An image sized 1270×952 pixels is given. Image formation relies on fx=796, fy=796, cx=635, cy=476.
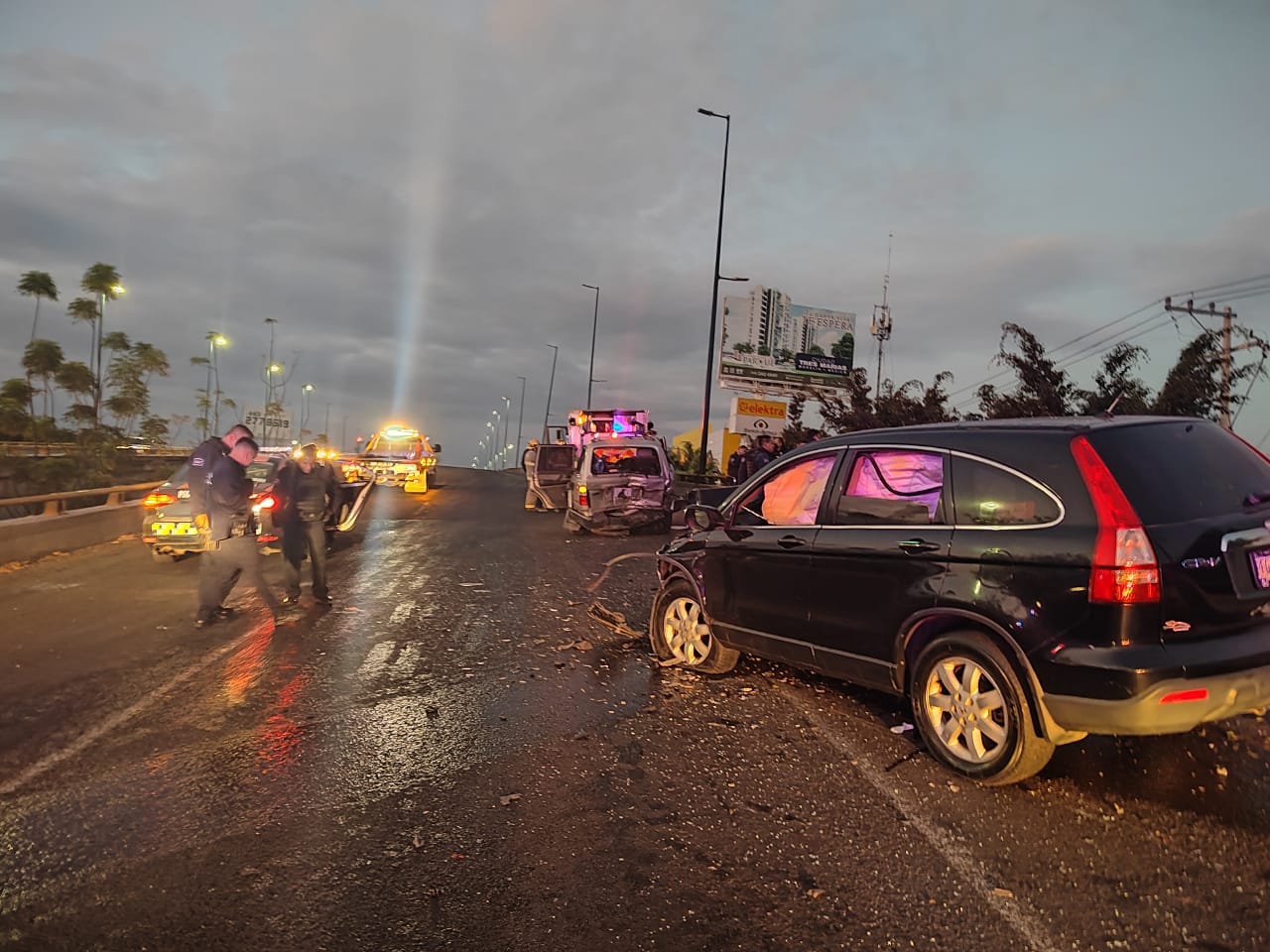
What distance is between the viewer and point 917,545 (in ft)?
13.7

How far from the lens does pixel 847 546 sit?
181 inches

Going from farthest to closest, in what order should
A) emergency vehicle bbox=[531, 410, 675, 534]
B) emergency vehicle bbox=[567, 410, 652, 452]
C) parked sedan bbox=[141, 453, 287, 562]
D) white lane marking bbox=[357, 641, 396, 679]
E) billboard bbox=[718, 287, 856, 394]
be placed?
billboard bbox=[718, 287, 856, 394] < emergency vehicle bbox=[567, 410, 652, 452] < emergency vehicle bbox=[531, 410, 675, 534] < parked sedan bbox=[141, 453, 287, 562] < white lane marking bbox=[357, 641, 396, 679]

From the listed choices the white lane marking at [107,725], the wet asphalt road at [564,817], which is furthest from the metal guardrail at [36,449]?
the wet asphalt road at [564,817]

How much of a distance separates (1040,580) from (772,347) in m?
39.0

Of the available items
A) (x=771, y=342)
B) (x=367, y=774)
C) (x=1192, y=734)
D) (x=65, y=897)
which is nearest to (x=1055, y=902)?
(x=1192, y=734)

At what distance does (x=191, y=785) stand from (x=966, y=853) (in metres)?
3.67

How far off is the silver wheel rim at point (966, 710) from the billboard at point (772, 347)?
36.9 m

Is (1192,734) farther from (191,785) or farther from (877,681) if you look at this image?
(191,785)

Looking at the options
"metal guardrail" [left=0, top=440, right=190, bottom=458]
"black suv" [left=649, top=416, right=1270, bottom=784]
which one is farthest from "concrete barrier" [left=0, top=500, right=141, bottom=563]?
"metal guardrail" [left=0, top=440, right=190, bottom=458]

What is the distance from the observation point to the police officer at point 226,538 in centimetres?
780

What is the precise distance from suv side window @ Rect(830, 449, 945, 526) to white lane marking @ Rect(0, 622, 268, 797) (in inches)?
179

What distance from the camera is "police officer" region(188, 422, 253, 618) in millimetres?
7836

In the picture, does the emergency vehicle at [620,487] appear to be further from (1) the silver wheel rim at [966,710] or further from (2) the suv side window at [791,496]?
(1) the silver wheel rim at [966,710]

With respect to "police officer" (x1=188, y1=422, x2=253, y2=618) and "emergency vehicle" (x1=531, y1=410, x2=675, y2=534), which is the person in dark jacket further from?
"police officer" (x1=188, y1=422, x2=253, y2=618)
